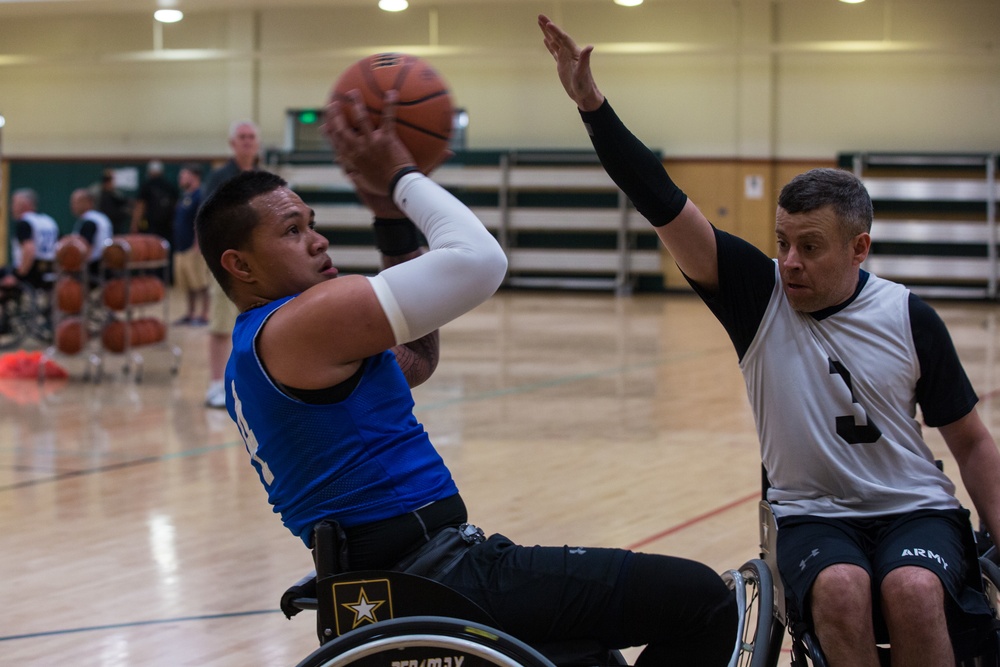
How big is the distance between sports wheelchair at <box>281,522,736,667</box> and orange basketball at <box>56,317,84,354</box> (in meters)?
6.34

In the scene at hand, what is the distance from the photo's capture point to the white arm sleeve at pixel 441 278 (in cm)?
177

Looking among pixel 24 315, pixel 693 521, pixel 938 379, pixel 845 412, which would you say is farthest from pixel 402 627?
pixel 24 315

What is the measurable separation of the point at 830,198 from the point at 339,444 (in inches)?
39.6

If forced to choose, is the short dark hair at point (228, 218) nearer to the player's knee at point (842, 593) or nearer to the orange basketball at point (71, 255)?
the player's knee at point (842, 593)

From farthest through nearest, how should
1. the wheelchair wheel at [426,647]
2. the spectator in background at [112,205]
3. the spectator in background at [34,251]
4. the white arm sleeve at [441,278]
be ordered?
the spectator in background at [112,205]
the spectator in background at [34,251]
the white arm sleeve at [441,278]
the wheelchair wheel at [426,647]

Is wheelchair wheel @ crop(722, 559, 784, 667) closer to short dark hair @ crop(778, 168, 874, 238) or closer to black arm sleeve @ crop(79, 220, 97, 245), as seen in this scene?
short dark hair @ crop(778, 168, 874, 238)

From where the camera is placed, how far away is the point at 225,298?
6648 mm

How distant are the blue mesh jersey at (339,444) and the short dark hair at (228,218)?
11cm

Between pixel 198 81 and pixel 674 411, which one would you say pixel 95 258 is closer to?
pixel 674 411

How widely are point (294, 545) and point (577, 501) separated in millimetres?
1122

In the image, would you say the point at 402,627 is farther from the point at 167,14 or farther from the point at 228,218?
the point at 167,14

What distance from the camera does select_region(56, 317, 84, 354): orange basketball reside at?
7805mm

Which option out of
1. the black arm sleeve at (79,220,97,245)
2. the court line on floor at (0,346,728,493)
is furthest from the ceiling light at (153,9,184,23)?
the court line on floor at (0,346,728,493)

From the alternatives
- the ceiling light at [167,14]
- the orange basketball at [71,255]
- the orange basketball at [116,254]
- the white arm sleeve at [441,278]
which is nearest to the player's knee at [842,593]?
the white arm sleeve at [441,278]
